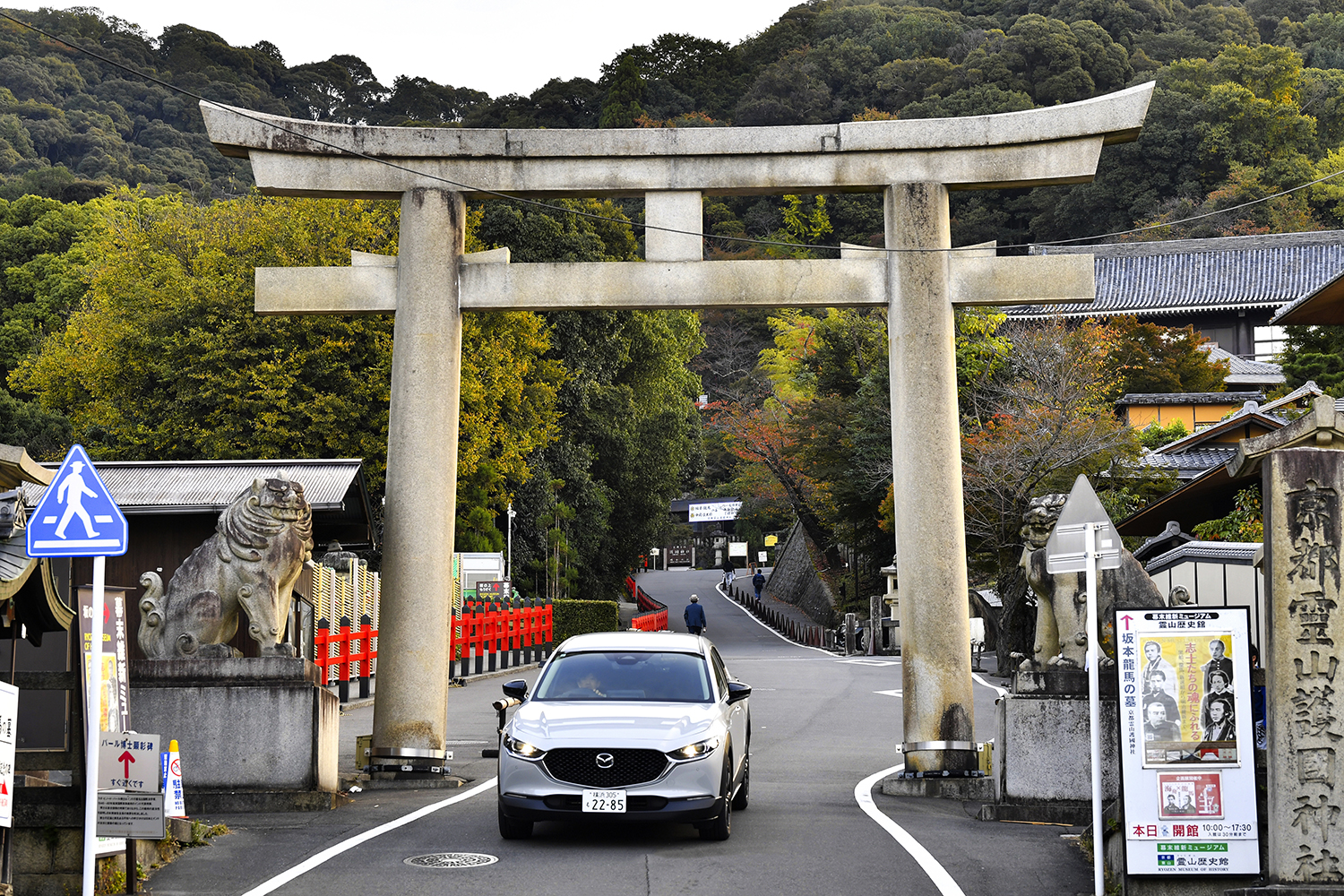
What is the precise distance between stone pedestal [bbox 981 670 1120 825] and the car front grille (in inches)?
135

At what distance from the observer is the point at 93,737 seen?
759cm

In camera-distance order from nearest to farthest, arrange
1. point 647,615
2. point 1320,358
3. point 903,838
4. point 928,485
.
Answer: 1. point 903,838
2. point 928,485
3. point 1320,358
4. point 647,615

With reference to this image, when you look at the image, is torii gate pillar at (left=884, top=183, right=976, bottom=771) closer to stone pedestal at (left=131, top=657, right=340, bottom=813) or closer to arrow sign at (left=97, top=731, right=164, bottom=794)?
stone pedestal at (left=131, top=657, right=340, bottom=813)

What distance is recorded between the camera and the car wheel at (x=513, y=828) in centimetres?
997

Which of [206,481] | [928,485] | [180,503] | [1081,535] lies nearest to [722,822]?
[1081,535]

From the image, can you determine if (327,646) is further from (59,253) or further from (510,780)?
(59,253)

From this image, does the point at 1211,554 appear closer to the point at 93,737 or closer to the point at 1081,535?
the point at 1081,535

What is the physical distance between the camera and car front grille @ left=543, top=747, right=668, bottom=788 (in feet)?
31.7

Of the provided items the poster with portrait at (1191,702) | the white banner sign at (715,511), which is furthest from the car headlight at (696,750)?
the white banner sign at (715,511)

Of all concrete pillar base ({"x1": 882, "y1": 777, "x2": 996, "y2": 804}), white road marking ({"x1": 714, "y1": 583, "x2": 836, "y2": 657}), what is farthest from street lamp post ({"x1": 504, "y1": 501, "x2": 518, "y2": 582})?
concrete pillar base ({"x1": 882, "y1": 777, "x2": 996, "y2": 804})

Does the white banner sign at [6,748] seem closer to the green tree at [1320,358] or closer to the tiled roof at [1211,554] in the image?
the tiled roof at [1211,554]

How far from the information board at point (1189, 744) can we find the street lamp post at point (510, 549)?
119 feet

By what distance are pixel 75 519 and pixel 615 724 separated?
422 centimetres

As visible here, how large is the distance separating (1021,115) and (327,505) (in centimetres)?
984
